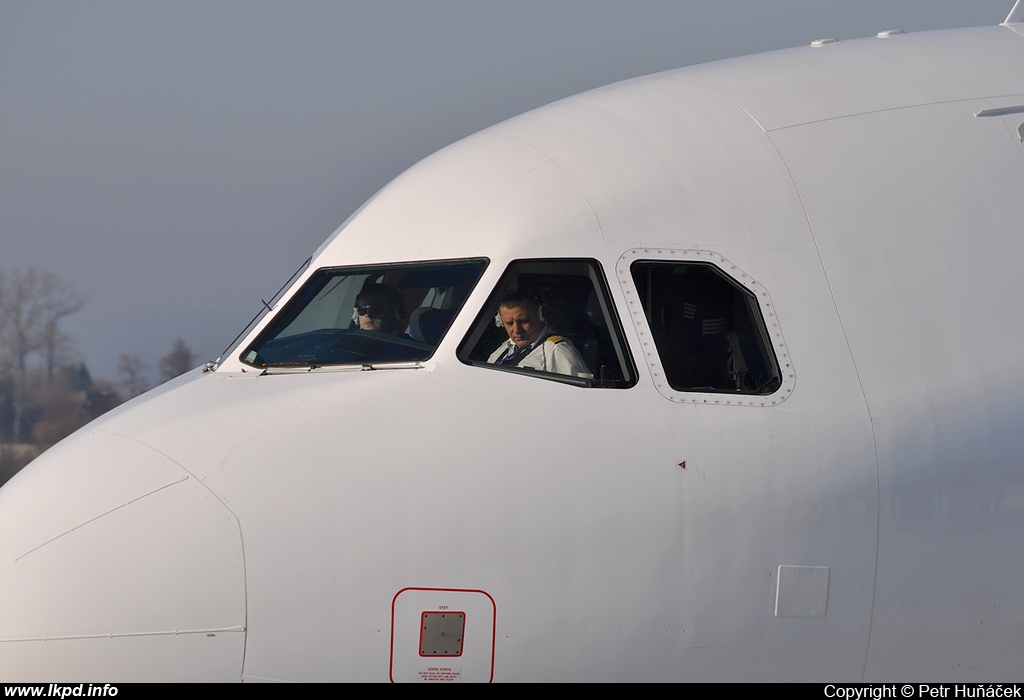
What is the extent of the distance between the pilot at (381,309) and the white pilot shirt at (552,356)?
693 millimetres

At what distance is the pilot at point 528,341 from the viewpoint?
663 centimetres

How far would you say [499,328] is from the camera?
672cm

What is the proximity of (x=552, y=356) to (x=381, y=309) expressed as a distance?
3.96ft

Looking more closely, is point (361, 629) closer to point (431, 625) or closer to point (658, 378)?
point (431, 625)

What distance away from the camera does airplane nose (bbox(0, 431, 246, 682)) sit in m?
5.74

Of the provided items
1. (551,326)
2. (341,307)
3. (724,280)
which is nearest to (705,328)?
(724,280)

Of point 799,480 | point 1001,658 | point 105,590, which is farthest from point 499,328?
point 1001,658

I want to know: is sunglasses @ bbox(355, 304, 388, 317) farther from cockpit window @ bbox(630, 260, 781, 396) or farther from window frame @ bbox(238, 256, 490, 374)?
cockpit window @ bbox(630, 260, 781, 396)

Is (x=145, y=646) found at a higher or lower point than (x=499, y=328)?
lower

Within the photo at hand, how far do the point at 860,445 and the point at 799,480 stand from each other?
43 cm

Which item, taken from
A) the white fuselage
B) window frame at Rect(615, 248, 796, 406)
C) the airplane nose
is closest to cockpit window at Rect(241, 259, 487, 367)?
the white fuselage

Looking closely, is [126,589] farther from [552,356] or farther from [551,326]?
[551,326]

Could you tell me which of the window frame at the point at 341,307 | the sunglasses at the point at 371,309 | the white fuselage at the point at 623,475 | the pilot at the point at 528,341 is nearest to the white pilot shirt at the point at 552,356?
the pilot at the point at 528,341

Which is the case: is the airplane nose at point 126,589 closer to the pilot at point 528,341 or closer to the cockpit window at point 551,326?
the cockpit window at point 551,326
